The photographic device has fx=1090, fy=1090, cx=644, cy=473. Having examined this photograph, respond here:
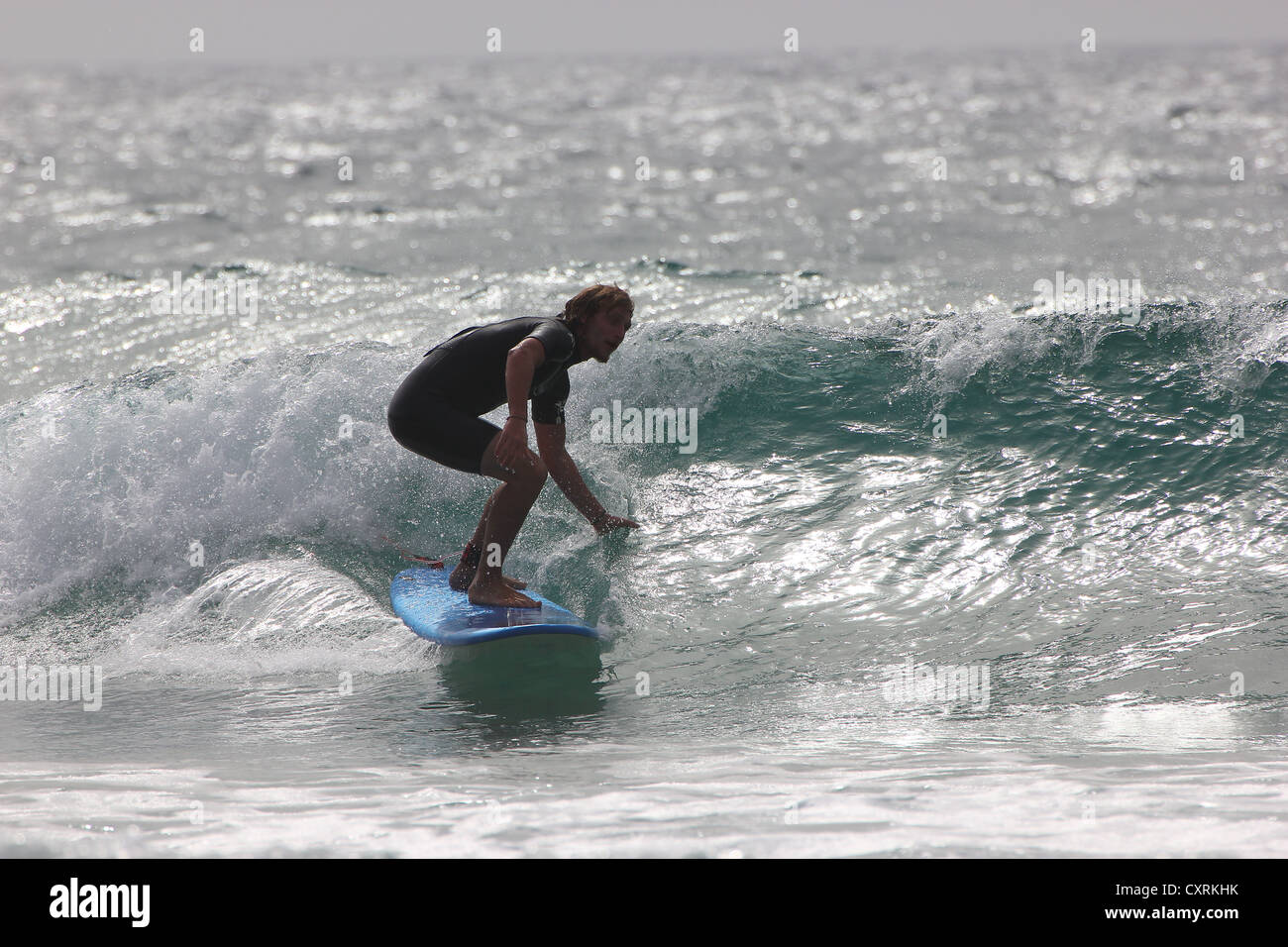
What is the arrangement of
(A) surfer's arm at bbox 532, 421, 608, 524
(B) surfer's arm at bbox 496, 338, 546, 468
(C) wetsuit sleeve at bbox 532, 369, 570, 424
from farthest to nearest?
1. (A) surfer's arm at bbox 532, 421, 608, 524
2. (C) wetsuit sleeve at bbox 532, 369, 570, 424
3. (B) surfer's arm at bbox 496, 338, 546, 468

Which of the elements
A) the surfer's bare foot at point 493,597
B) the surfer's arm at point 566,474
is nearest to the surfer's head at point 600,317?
the surfer's arm at point 566,474

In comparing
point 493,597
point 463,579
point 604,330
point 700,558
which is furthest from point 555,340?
point 700,558

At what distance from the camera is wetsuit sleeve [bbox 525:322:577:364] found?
4371mm

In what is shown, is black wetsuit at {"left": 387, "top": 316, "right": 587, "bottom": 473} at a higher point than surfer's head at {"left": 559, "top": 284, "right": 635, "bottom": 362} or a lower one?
lower

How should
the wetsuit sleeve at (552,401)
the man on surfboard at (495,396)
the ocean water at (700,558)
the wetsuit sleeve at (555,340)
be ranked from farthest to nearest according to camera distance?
the wetsuit sleeve at (552,401)
the man on surfboard at (495,396)
the wetsuit sleeve at (555,340)
the ocean water at (700,558)

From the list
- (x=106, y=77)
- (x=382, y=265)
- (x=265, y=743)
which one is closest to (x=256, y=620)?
(x=265, y=743)

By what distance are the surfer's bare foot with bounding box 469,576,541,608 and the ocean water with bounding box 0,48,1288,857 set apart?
307 millimetres

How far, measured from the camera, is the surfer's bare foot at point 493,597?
476cm

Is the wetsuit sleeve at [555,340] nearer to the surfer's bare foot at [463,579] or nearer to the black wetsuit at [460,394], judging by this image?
the black wetsuit at [460,394]

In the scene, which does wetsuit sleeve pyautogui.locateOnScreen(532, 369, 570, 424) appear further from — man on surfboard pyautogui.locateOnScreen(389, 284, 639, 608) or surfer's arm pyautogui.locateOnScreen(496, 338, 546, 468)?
surfer's arm pyautogui.locateOnScreen(496, 338, 546, 468)

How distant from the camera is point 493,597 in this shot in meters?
4.77

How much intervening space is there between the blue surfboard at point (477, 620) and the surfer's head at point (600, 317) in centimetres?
113

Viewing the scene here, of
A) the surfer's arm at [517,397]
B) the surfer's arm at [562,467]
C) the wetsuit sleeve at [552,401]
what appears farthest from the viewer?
the surfer's arm at [562,467]

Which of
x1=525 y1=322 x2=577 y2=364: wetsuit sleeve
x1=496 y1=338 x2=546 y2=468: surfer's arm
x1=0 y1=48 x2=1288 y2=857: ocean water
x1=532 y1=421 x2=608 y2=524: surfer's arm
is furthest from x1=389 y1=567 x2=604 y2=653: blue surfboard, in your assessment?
x1=525 y1=322 x2=577 y2=364: wetsuit sleeve
